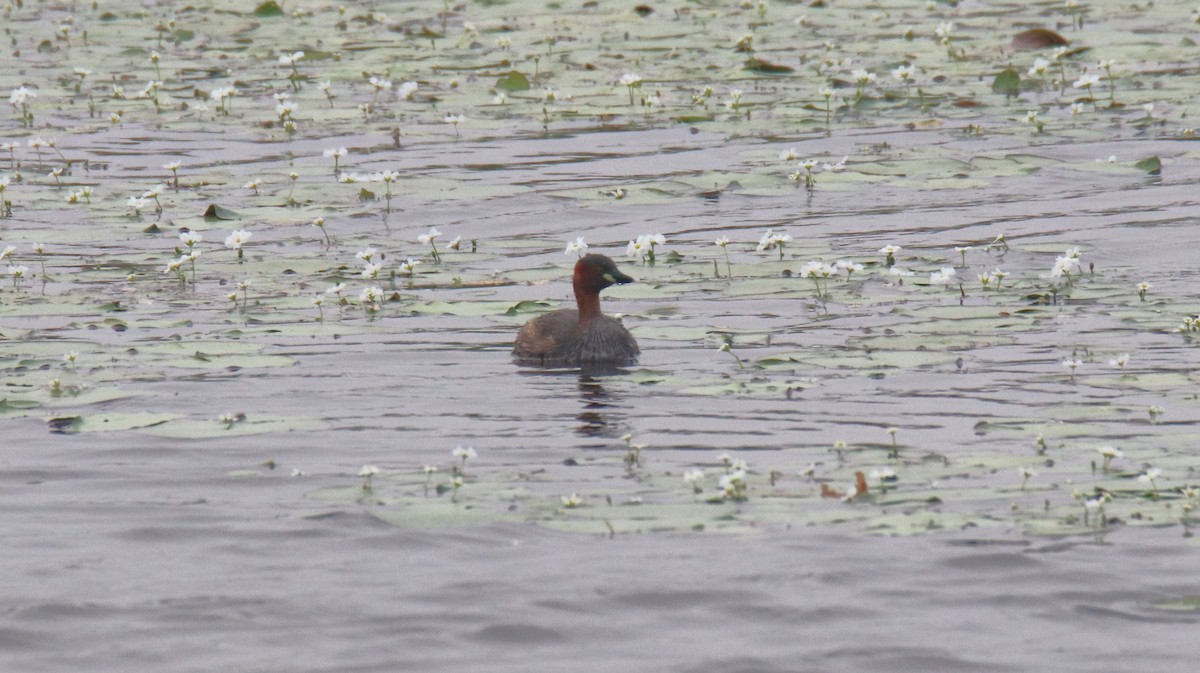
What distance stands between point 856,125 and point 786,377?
8.43 m

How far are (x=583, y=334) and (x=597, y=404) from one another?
45.2 inches

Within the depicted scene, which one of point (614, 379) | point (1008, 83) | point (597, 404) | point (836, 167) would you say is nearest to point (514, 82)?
point (1008, 83)

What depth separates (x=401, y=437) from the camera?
858 cm

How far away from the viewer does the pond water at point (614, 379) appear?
630 centimetres

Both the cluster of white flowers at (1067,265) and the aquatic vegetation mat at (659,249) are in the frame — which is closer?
the aquatic vegetation mat at (659,249)

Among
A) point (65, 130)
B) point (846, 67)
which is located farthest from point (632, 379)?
point (846, 67)

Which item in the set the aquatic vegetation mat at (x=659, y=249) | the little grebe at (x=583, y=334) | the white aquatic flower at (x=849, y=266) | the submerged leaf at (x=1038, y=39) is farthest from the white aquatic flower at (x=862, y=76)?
the little grebe at (x=583, y=334)

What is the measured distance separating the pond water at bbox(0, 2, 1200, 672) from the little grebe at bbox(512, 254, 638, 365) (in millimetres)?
178

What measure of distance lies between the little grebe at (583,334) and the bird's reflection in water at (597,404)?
4.1 inches

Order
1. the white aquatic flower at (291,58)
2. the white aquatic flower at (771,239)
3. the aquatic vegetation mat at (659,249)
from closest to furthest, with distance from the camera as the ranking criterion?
the aquatic vegetation mat at (659,249), the white aquatic flower at (771,239), the white aquatic flower at (291,58)

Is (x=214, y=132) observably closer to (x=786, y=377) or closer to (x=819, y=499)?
A: (x=786, y=377)

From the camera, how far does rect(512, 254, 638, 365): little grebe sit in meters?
10.5

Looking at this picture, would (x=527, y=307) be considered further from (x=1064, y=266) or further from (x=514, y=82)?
(x=514, y=82)

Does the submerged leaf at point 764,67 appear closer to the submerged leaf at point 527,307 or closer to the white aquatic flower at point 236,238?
the submerged leaf at point 527,307
